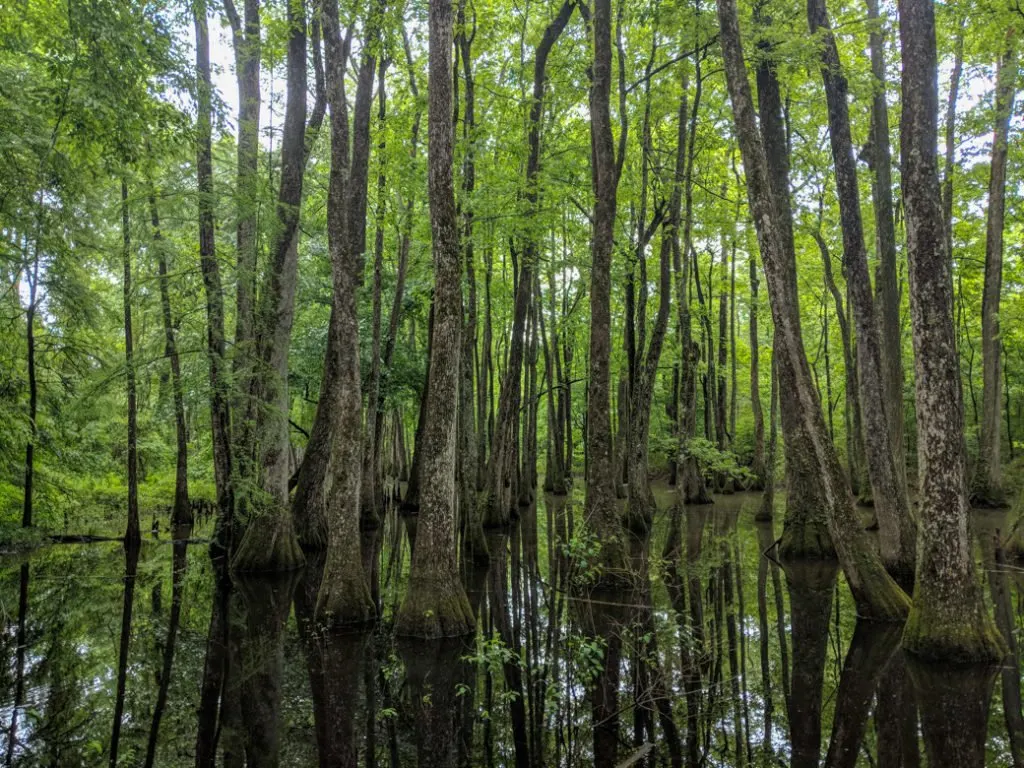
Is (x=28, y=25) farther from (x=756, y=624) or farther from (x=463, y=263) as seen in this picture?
(x=756, y=624)

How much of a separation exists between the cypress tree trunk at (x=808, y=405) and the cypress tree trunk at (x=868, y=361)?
1488mm

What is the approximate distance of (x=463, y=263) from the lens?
590 inches

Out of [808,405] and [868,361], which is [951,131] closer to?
[868,361]

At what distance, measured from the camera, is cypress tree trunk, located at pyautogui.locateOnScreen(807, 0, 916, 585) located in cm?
996

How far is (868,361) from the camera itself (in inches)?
398

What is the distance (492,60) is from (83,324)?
447 inches

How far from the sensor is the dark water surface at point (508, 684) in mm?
5176

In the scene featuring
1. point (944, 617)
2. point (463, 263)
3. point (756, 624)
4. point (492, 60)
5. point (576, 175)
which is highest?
point (492, 60)

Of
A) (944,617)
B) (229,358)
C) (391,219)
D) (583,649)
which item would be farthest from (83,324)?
(944,617)

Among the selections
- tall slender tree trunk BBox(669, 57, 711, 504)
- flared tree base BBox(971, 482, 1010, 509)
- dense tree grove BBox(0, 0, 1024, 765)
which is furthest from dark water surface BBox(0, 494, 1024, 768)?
tall slender tree trunk BBox(669, 57, 711, 504)

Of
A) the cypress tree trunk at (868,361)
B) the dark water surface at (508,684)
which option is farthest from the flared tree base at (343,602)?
the cypress tree trunk at (868,361)

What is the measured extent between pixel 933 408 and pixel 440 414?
17.7ft

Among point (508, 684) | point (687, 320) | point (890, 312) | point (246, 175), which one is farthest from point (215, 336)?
point (687, 320)

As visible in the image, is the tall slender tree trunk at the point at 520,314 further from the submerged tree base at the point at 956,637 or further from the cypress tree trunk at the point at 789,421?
the submerged tree base at the point at 956,637
